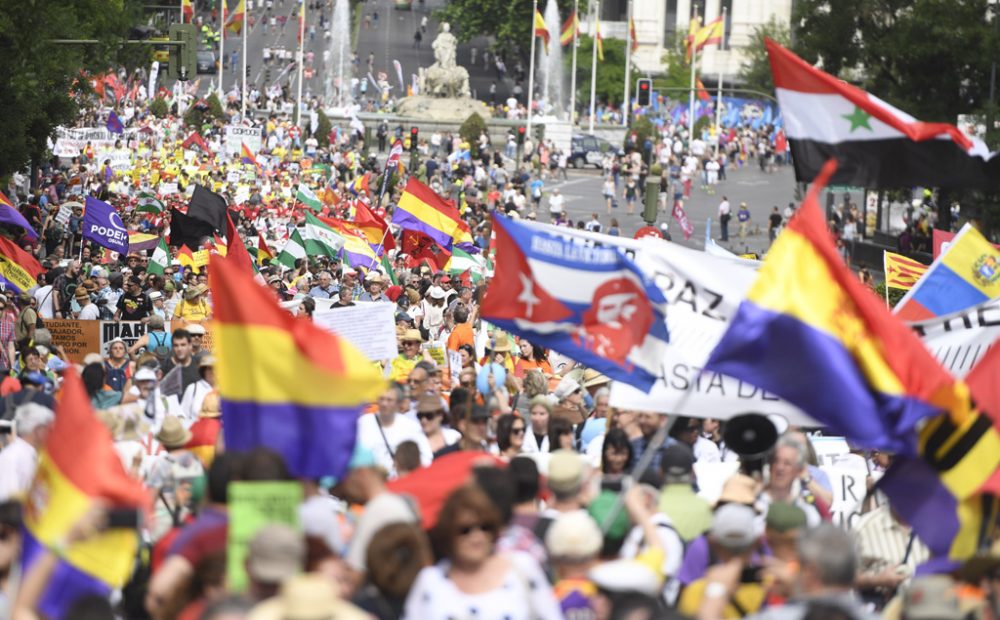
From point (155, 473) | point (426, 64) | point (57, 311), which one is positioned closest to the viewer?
point (155, 473)

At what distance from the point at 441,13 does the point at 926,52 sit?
6008 centimetres

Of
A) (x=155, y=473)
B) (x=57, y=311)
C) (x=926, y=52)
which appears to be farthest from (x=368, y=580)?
(x=926, y=52)

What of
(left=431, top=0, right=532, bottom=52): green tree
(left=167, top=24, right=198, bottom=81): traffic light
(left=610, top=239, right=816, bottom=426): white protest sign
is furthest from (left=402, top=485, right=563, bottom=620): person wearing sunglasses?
(left=431, top=0, right=532, bottom=52): green tree

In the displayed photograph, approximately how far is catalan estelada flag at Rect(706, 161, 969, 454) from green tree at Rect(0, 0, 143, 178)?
704 inches

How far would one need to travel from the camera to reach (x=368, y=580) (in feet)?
24.4

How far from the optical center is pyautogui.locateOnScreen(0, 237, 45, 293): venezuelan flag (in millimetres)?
19781

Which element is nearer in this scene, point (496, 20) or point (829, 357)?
point (829, 357)

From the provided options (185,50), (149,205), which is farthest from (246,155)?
(185,50)

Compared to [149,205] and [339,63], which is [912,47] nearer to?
[149,205]

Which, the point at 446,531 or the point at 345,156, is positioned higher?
the point at 446,531

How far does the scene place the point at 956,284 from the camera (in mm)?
13109

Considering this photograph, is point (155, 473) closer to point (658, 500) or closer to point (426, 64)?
point (658, 500)

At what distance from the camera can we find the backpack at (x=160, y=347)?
14716 millimetres

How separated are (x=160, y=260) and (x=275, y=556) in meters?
17.1
